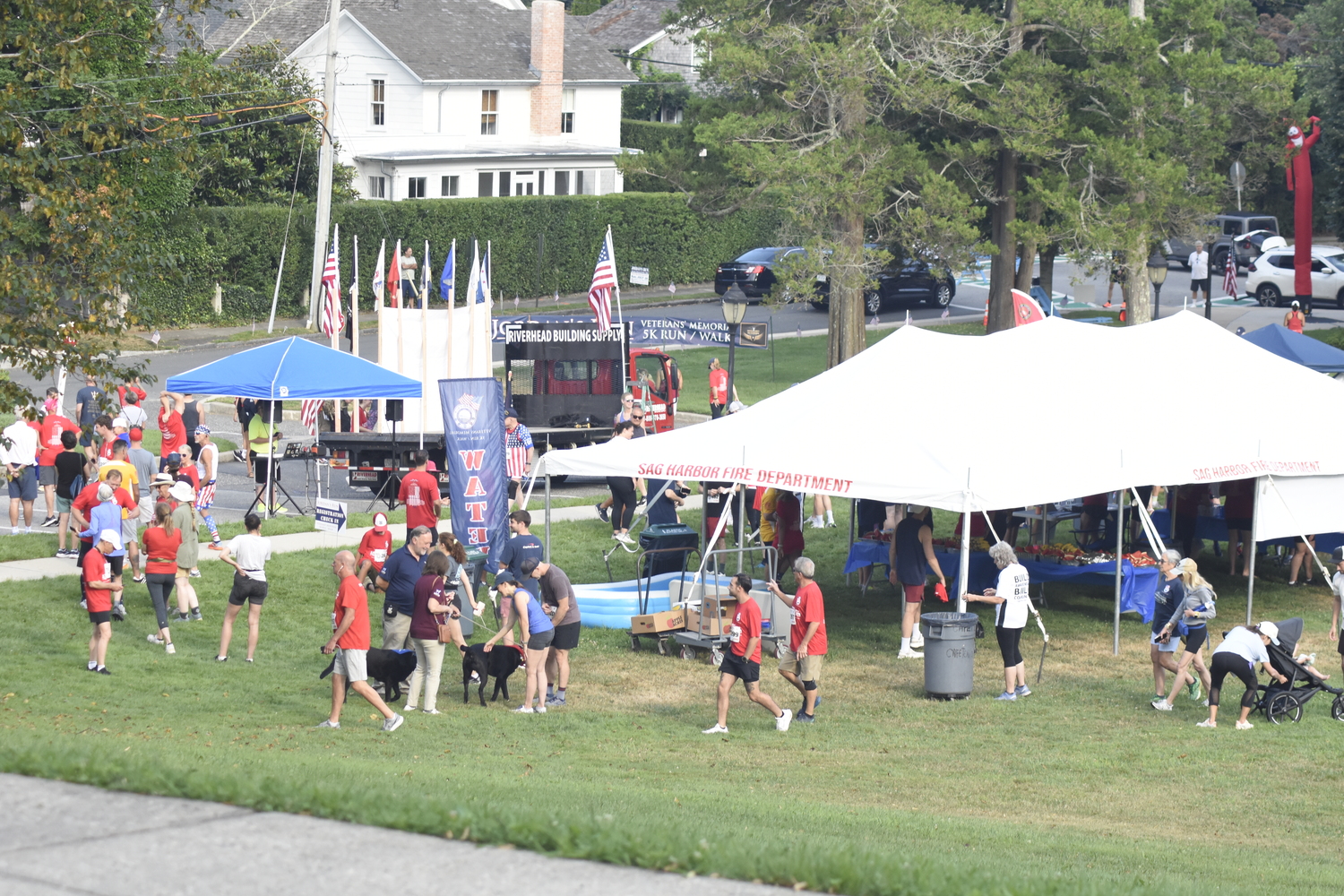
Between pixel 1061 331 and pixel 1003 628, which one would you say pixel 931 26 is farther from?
pixel 1003 628

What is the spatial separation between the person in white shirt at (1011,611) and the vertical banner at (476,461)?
577 centimetres

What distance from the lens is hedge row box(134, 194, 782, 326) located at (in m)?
45.3

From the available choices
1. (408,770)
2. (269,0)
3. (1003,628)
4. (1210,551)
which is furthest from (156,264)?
(269,0)

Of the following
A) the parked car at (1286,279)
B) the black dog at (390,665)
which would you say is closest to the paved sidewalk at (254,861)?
the black dog at (390,665)

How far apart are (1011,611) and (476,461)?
6427 mm

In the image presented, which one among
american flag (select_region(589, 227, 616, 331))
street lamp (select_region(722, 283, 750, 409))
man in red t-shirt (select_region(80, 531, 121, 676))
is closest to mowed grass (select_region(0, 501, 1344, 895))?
man in red t-shirt (select_region(80, 531, 121, 676))

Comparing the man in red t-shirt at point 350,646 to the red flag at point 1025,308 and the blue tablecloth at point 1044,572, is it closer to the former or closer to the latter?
the blue tablecloth at point 1044,572

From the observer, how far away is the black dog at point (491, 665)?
15.3 m

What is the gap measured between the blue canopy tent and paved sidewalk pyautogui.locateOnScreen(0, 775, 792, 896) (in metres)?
13.9

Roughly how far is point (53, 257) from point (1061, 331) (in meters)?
12.3

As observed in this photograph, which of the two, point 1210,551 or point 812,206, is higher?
point 812,206

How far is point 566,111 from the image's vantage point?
61.5 m

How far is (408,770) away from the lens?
11.7 meters

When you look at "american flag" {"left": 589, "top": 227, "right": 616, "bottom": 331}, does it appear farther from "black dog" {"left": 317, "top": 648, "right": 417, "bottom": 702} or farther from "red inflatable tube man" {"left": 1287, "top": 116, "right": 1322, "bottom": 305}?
"red inflatable tube man" {"left": 1287, "top": 116, "right": 1322, "bottom": 305}
